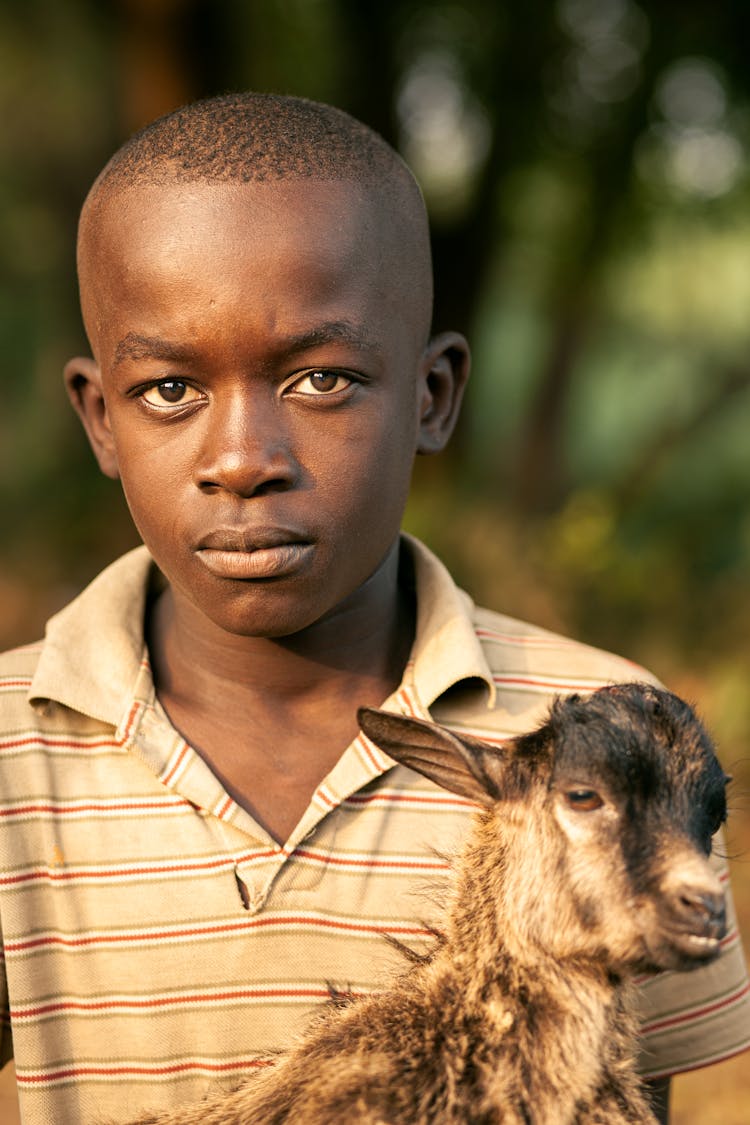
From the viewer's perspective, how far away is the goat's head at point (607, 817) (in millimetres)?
2459

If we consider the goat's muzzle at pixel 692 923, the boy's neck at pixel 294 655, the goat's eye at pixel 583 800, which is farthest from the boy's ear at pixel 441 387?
the goat's muzzle at pixel 692 923

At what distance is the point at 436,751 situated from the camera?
276 cm

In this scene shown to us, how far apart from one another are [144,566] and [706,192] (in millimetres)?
8182

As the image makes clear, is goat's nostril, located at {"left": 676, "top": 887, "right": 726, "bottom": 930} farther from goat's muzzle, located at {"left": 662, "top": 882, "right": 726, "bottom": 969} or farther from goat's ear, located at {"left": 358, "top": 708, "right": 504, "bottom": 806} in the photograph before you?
goat's ear, located at {"left": 358, "top": 708, "right": 504, "bottom": 806}

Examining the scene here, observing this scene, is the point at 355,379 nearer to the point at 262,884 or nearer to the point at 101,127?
the point at 262,884

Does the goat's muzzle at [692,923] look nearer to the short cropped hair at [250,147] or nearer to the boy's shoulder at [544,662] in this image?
the boy's shoulder at [544,662]

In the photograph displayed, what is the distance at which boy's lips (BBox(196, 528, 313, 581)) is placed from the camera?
9.87 ft

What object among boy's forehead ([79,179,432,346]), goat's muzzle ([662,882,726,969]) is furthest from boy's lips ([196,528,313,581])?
goat's muzzle ([662,882,726,969])

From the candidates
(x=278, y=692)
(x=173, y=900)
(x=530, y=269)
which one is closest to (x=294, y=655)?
(x=278, y=692)

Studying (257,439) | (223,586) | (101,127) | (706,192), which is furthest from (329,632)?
(101,127)

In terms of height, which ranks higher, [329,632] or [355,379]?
[355,379]

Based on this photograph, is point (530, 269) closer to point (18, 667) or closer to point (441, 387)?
point (441, 387)

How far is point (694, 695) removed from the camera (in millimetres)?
8203

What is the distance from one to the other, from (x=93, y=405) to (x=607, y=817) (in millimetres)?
1822
